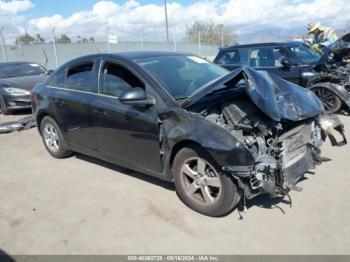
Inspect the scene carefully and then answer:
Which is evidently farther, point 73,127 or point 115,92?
point 73,127

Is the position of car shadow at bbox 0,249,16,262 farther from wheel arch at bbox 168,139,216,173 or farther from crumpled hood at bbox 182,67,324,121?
crumpled hood at bbox 182,67,324,121

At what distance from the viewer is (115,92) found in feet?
15.1

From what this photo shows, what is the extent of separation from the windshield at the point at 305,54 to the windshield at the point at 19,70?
7928 mm

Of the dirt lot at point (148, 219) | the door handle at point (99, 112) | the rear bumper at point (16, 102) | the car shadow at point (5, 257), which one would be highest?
the door handle at point (99, 112)

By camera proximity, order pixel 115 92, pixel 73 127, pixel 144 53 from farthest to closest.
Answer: pixel 73 127 < pixel 144 53 < pixel 115 92

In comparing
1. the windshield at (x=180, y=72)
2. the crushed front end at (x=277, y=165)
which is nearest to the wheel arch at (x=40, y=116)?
the windshield at (x=180, y=72)

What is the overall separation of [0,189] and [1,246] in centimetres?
166

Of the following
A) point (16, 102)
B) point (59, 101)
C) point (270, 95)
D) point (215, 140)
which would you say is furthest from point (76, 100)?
point (16, 102)

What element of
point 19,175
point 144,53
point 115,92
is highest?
point 144,53

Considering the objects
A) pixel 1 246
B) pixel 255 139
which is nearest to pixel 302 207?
pixel 255 139

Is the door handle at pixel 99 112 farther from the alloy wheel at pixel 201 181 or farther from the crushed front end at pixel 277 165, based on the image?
the crushed front end at pixel 277 165

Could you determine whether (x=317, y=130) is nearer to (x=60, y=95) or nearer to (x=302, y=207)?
(x=302, y=207)

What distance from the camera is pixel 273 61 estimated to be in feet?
30.1

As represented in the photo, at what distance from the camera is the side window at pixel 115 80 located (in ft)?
14.6
